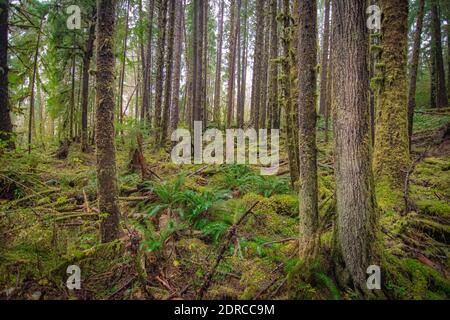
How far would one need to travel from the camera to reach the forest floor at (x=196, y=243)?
2.95m

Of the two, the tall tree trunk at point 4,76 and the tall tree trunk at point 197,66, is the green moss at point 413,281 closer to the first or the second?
the tall tree trunk at point 4,76

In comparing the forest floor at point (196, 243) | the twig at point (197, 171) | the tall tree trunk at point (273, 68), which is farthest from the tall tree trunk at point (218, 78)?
the forest floor at point (196, 243)

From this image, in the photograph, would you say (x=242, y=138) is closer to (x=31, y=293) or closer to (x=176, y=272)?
(x=176, y=272)

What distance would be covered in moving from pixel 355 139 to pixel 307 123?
0.70 meters

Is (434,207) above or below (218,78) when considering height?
below

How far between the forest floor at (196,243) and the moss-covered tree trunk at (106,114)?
24 cm

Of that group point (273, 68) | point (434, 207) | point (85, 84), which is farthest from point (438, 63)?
point (85, 84)

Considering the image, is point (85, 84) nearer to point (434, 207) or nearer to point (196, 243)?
point (196, 243)

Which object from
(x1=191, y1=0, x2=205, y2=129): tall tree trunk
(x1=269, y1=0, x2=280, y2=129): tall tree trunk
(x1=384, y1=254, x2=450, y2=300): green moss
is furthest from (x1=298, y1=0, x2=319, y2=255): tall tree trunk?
(x1=191, y1=0, x2=205, y2=129): tall tree trunk

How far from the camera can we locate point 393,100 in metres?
5.00

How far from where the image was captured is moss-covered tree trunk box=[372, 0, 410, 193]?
191 inches
